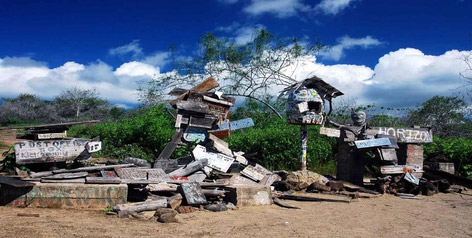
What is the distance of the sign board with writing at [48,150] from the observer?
27.1 feet

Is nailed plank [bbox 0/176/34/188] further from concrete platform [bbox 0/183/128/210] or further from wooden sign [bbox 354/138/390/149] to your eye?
wooden sign [bbox 354/138/390/149]

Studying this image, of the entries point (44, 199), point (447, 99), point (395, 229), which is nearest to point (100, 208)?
point (44, 199)

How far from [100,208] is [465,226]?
635cm

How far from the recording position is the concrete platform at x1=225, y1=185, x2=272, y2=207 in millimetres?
7805

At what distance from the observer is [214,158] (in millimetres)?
9430

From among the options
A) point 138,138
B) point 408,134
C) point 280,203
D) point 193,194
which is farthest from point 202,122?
point 138,138

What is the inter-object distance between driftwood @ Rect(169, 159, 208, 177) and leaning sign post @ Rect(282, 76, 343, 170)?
3.01 meters

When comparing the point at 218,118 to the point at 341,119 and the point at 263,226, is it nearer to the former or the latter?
the point at 263,226

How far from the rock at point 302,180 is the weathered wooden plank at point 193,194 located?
3092mm

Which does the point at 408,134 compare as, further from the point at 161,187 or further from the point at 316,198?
the point at 161,187

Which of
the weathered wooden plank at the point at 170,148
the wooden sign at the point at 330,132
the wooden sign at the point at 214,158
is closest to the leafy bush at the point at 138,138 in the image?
the weathered wooden plank at the point at 170,148

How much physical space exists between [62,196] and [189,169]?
9.36 ft

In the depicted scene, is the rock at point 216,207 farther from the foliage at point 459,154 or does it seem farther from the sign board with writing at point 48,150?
the foliage at point 459,154

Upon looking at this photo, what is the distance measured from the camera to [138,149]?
579 inches
